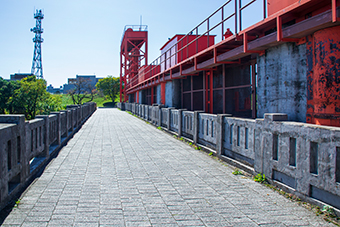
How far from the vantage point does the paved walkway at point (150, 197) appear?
3.37 metres

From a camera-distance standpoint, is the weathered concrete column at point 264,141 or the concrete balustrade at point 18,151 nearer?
the concrete balustrade at point 18,151

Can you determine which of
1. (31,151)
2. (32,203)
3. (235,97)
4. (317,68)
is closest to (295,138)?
(317,68)

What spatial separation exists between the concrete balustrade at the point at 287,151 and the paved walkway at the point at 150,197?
1.03 ft

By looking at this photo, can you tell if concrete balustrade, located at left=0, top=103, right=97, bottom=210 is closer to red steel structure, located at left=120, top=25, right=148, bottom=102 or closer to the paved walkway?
the paved walkway

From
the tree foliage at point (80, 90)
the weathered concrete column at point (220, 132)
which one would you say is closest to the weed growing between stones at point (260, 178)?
the weathered concrete column at point (220, 132)

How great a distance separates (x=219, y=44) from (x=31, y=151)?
6.59 m

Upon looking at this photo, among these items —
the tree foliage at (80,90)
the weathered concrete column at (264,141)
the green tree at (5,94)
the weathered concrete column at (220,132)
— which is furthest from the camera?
the tree foliage at (80,90)

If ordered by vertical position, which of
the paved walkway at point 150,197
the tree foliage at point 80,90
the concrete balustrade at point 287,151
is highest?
the tree foliage at point 80,90

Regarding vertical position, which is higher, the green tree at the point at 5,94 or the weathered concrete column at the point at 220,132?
the green tree at the point at 5,94

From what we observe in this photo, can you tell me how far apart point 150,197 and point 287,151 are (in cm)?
233

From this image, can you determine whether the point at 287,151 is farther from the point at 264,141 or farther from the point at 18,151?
the point at 18,151

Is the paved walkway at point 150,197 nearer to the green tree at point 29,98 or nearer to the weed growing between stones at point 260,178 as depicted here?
the weed growing between stones at point 260,178

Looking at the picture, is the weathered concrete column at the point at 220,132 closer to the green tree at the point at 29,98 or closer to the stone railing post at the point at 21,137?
the stone railing post at the point at 21,137

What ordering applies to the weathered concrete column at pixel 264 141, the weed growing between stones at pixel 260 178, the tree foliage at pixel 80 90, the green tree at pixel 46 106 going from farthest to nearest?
1. the tree foliage at pixel 80 90
2. the green tree at pixel 46 106
3. the weed growing between stones at pixel 260 178
4. the weathered concrete column at pixel 264 141
